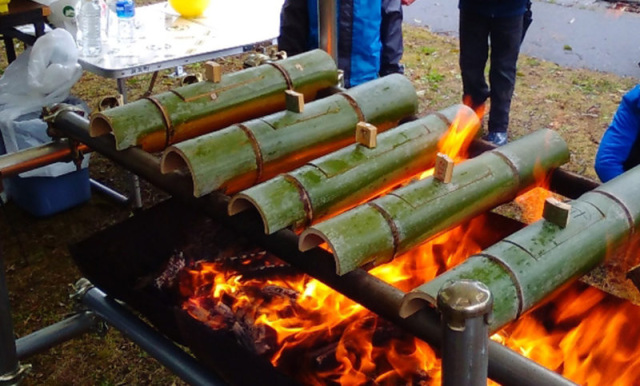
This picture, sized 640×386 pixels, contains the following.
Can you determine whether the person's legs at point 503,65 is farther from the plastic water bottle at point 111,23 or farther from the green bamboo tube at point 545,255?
the green bamboo tube at point 545,255

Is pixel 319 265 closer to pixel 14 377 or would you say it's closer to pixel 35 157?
pixel 35 157

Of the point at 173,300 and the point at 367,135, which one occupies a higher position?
the point at 367,135

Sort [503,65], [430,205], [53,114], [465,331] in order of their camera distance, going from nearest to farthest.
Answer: [465,331] < [430,205] < [53,114] < [503,65]

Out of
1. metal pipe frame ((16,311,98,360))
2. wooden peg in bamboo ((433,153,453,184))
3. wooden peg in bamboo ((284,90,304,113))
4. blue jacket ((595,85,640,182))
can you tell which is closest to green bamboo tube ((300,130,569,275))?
wooden peg in bamboo ((433,153,453,184))

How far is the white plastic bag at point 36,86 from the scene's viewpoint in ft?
12.3

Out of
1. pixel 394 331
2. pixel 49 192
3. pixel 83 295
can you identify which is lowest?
pixel 49 192

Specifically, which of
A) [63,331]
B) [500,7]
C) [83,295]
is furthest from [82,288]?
[500,7]

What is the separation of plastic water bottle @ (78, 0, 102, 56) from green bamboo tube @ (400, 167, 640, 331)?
3.01 meters

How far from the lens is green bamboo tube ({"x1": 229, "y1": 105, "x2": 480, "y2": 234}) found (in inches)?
61.1

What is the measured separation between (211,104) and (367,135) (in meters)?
0.50

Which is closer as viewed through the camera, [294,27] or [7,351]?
[7,351]

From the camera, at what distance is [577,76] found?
6.38 meters

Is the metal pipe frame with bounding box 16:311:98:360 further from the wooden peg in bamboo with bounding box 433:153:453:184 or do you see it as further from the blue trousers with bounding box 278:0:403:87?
the blue trousers with bounding box 278:0:403:87

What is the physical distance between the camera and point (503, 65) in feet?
16.7
